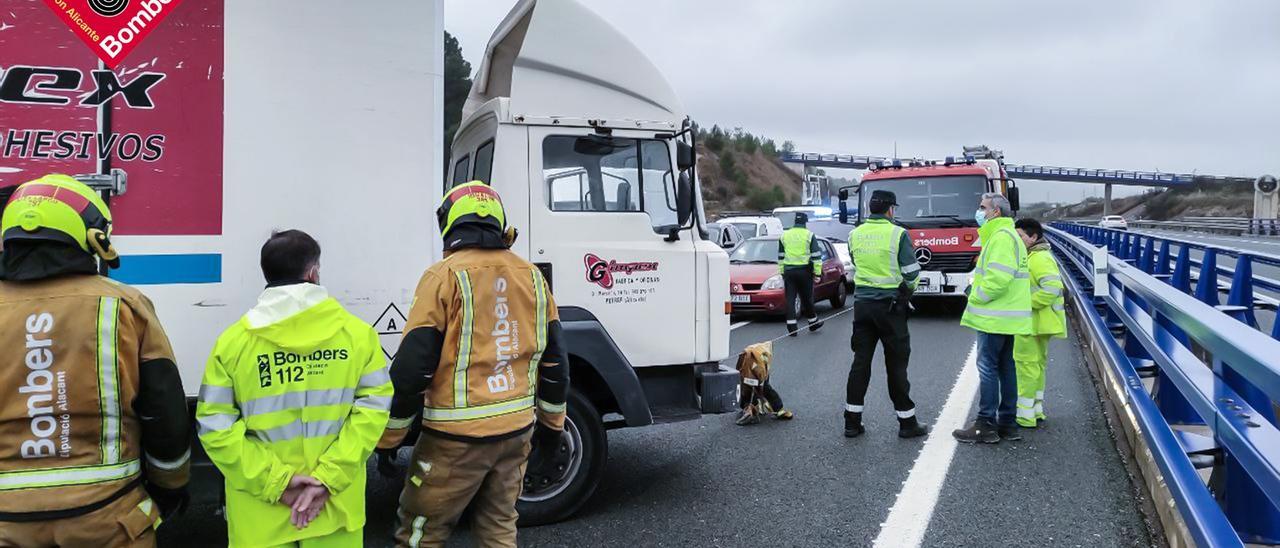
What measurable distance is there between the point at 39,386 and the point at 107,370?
0.17 m

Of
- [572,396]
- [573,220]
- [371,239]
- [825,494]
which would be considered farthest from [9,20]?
[825,494]

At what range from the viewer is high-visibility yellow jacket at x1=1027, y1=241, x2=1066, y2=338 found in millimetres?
6801

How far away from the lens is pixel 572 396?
4754mm

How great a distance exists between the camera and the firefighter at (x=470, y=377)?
3328mm

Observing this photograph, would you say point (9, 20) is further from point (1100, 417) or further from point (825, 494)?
point (1100, 417)

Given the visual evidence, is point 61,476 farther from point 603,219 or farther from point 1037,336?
point 1037,336

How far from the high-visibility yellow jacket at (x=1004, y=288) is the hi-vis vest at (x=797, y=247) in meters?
5.80

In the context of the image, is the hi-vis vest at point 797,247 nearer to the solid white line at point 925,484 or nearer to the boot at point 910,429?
the solid white line at point 925,484

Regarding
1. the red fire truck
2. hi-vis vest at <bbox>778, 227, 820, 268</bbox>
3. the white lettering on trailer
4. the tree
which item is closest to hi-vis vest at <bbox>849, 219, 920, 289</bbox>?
the tree

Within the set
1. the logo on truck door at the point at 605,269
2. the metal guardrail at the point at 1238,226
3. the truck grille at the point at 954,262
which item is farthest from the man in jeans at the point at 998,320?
the metal guardrail at the point at 1238,226

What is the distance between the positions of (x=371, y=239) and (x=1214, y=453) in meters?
4.13

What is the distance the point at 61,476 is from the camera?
254 centimetres

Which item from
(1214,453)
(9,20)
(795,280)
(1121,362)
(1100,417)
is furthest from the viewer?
(795,280)

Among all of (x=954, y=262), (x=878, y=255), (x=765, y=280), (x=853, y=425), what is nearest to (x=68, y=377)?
(x=853, y=425)
